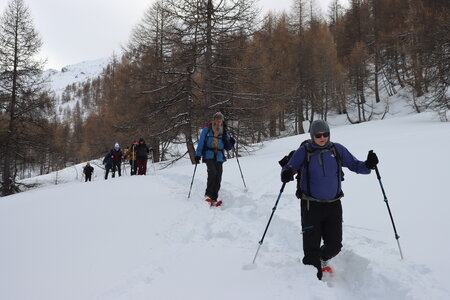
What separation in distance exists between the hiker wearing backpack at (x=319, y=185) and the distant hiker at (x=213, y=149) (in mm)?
3231

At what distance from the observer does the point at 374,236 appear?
156 inches

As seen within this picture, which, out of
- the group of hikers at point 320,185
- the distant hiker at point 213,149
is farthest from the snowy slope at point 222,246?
the distant hiker at point 213,149

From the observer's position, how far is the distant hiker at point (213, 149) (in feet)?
20.8

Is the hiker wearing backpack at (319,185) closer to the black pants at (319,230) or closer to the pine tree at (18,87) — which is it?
the black pants at (319,230)

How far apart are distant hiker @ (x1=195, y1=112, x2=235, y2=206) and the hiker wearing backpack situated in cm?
323

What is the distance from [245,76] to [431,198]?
1108cm

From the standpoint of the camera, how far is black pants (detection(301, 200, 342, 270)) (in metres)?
3.20

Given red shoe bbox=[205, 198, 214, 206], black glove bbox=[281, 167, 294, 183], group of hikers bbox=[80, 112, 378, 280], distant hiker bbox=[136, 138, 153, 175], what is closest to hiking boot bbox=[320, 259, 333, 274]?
group of hikers bbox=[80, 112, 378, 280]

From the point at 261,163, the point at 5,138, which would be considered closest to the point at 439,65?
the point at 261,163

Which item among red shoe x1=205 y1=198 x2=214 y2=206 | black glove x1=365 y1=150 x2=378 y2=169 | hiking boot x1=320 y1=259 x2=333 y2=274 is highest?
black glove x1=365 y1=150 x2=378 y2=169

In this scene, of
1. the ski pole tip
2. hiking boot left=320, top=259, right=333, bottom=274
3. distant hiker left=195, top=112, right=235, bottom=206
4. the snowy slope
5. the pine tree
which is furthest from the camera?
the pine tree

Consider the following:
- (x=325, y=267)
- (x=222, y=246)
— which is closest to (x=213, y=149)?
(x=222, y=246)

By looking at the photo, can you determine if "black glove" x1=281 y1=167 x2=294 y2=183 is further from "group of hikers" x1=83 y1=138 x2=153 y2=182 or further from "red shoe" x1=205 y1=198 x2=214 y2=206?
"group of hikers" x1=83 y1=138 x2=153 y2=182

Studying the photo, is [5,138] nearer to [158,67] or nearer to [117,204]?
[158,67]
